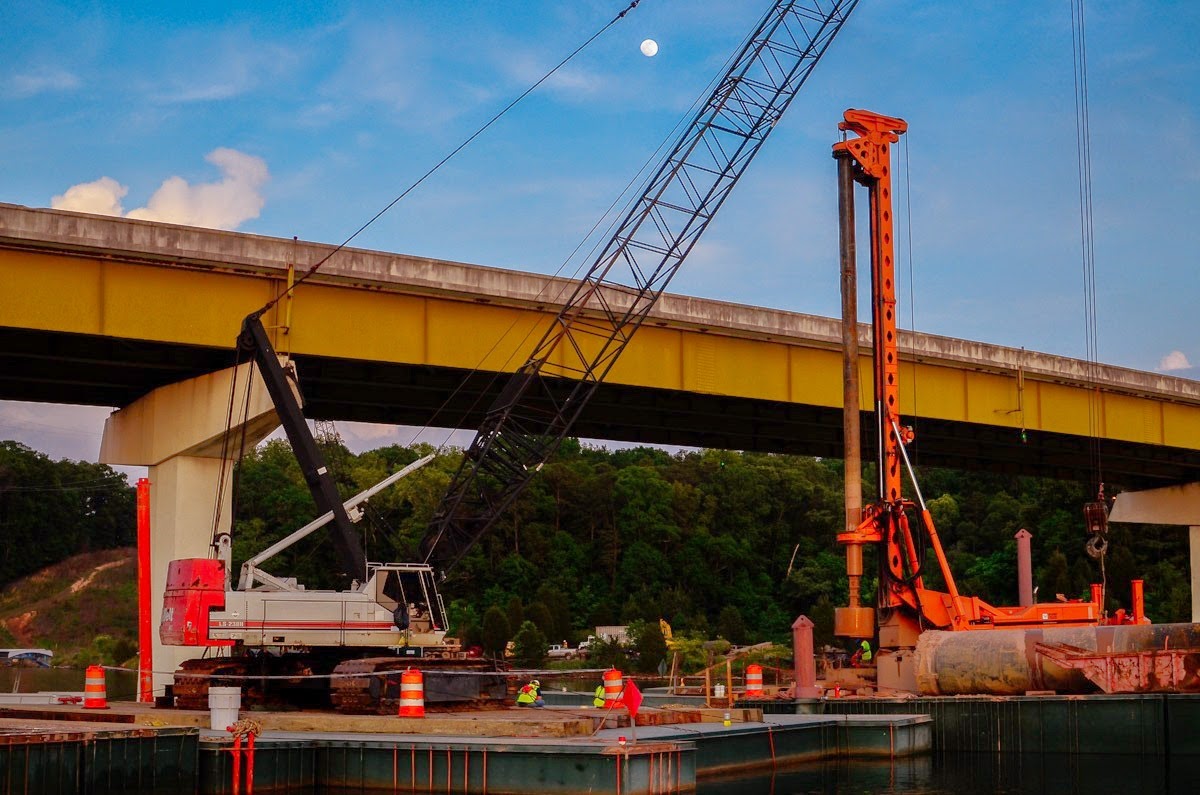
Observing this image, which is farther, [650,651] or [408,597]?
[650,651]

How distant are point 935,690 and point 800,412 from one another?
13.4 m

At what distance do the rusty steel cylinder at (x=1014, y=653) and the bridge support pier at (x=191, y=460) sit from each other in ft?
55.0

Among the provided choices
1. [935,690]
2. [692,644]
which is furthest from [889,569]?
[692,644]

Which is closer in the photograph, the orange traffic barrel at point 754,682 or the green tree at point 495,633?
the orange traffic barrel at point 754,682

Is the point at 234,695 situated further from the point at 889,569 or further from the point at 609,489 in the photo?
the point at 609,489

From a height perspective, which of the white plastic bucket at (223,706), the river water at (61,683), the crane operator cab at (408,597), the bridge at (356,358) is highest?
the bridge at (356,358)

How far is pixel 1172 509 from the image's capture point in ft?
212

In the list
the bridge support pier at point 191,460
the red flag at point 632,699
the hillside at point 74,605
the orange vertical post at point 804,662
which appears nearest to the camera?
the red flag at point 632,699

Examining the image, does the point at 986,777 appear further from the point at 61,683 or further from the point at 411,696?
the point at 61,683

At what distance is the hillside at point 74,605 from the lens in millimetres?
106750

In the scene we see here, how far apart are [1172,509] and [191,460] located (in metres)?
45.6

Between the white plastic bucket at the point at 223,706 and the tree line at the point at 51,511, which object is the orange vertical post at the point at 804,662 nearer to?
the white plastic bucket at the point at 223,706

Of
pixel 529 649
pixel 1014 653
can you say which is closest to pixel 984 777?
pixel 1014 653

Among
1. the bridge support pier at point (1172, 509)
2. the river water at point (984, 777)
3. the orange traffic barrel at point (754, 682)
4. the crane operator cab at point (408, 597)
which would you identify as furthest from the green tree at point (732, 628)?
the crane operator cab at point (408, 597)
